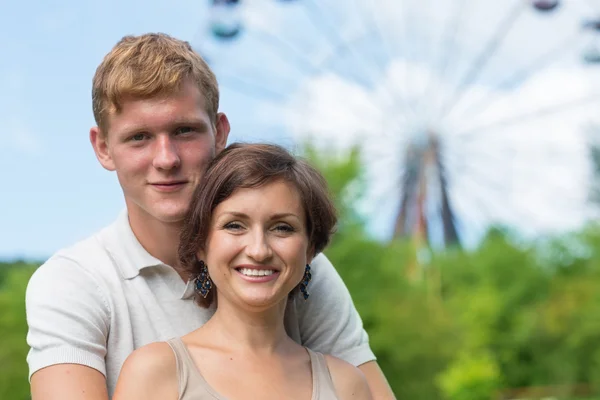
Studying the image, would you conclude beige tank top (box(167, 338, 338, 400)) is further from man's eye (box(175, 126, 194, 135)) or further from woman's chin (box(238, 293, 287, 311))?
man's eye (box(175, 126, 194, 135))

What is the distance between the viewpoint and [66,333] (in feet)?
7.33

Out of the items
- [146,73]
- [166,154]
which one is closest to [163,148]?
[166,154]

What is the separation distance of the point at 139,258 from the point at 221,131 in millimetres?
438

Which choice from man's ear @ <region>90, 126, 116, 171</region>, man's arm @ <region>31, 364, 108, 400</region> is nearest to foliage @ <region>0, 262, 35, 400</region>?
man's ear @ <region>90, 126, 116, 171</region>

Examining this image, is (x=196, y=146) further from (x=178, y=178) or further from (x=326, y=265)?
(x=326, y=265)

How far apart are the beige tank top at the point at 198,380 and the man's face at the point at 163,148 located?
1.25 ft

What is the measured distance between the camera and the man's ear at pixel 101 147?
253 centimetres

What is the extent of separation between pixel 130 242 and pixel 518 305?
24.2 metres

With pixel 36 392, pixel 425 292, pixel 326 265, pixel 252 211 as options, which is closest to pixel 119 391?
pixel 36 392

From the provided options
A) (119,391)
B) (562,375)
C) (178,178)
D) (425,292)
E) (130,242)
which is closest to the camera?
(119,391)

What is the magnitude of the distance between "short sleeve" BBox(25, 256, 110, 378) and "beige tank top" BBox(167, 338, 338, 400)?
0.23 metres

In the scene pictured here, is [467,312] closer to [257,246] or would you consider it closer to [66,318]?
[66,318]

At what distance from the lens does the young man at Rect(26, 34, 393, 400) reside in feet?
7.45

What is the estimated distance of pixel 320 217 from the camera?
7.53 feet
